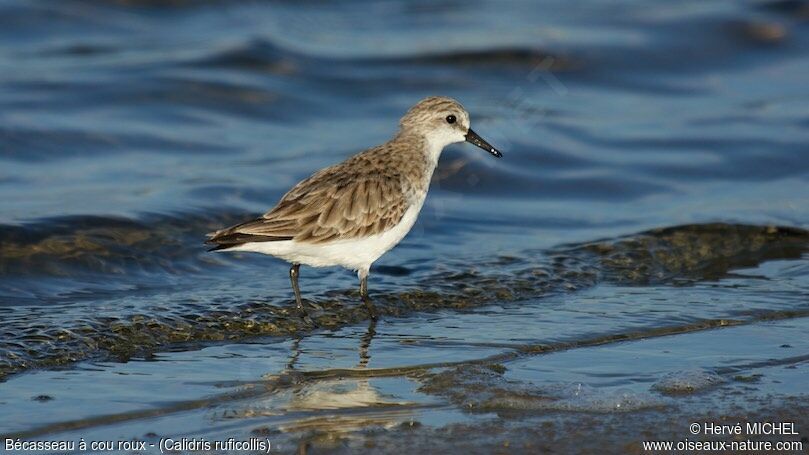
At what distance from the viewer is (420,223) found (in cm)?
996

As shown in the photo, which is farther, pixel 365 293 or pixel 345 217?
pixel 365 293

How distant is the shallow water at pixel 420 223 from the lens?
5.84 metres

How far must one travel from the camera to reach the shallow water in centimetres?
584

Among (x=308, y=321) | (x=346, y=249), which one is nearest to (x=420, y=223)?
(x=346, y=249)

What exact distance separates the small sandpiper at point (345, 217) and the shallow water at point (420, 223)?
397 millimetres

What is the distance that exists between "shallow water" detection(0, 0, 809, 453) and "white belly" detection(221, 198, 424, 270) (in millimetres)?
330

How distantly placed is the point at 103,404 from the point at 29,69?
787 cm

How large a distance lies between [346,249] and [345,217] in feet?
0.65

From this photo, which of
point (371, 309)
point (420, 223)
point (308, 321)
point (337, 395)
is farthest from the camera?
point (420, 223)

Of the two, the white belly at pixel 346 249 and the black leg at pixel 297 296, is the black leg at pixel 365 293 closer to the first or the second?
the white belly at pixel 346 249

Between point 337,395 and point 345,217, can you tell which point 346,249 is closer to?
point 345,217

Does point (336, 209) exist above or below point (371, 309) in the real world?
above

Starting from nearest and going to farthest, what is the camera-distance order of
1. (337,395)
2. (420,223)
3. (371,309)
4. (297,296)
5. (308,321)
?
1. (337,395)
2. (308,321)
3. (297,296)
4. (371,309)
5. (420,223)

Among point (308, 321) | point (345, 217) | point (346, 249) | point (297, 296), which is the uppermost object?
point (345, 217)
